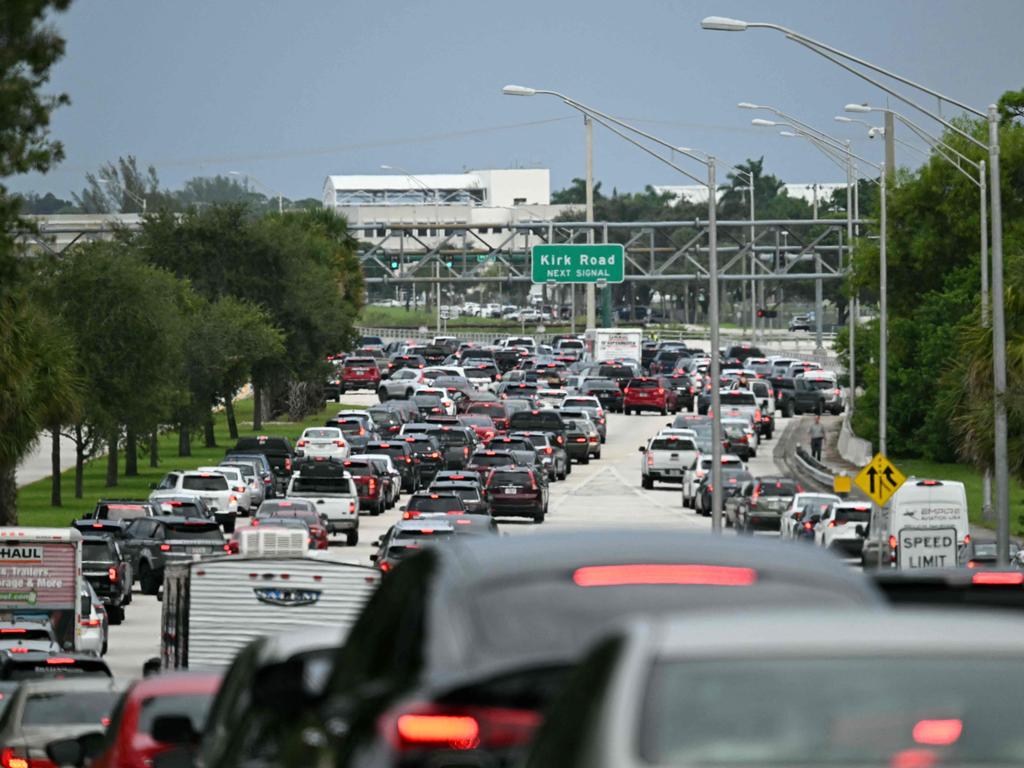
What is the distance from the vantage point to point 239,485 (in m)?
55.3

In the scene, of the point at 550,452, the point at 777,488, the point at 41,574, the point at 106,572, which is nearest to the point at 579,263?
the point at 550,452

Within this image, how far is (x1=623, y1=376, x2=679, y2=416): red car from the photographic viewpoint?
94731 mm

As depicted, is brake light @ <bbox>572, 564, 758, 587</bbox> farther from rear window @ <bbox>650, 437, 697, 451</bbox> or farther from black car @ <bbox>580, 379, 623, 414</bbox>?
black car @ <bbox>580, 379, 623, 414</bbox>

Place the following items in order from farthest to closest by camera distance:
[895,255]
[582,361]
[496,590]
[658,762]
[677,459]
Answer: [582,361] → [895,255] → [677,459] → [496,590] → [658,762]

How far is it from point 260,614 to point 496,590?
16.0 meters

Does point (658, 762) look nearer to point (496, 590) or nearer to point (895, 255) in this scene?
point (496, 590)

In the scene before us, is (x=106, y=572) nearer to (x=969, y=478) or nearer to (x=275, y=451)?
(x=275, y=451)

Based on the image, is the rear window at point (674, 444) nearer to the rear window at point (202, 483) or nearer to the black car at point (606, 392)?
the rear window at point (202, 483)

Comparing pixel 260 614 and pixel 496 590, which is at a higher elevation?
pixel 496 590

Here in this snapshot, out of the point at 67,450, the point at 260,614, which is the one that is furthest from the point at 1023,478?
the point at 67,450

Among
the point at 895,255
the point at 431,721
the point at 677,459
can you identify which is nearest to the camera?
the point at 431,721

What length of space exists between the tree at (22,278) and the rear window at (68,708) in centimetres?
2109

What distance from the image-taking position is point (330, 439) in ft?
226

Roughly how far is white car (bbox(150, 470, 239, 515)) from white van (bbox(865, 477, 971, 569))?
17.6 metres
